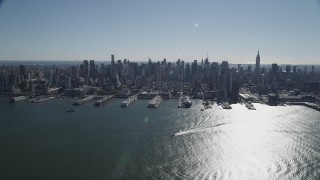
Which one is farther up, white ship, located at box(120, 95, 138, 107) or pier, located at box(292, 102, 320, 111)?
white ship, located at box(120, 95, 138, 107)

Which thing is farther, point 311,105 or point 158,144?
point 311,105

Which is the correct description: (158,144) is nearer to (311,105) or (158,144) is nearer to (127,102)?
(127,102)

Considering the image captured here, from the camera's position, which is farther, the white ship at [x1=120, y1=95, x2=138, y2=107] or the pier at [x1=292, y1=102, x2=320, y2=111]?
the white ship at [x1=120, y1=95, x2=138, y2=107]

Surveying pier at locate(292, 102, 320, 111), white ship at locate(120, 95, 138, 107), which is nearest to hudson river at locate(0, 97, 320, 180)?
pier at locate(292, 102, 320, 111)

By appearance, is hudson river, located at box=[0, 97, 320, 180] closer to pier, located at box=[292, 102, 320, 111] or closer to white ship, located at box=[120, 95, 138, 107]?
pier, located at box=[292, 102, 320, 111]

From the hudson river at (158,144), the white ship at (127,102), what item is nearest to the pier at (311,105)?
the hudson river at (158,144)

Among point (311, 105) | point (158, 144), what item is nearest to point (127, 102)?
point (158, 144)

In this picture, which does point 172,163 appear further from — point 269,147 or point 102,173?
point 269,147

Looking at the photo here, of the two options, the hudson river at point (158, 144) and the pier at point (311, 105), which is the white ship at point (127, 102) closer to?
the hudson river at point (158, 144)

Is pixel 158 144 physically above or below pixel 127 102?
below
